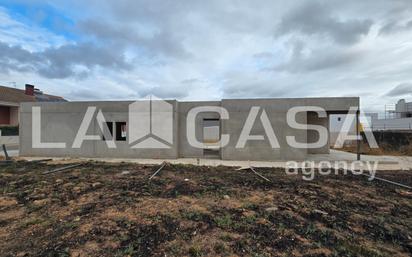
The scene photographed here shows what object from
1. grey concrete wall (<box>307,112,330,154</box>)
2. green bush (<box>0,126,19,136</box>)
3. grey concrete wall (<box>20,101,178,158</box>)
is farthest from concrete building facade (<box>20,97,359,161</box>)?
green bush (<box>0,126,19,136</box>)

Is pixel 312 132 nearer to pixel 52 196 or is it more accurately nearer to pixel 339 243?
pixel 339 243

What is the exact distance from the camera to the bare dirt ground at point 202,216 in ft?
10.2

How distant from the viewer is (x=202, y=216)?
415 centimetres

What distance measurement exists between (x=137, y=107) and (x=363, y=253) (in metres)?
10.3

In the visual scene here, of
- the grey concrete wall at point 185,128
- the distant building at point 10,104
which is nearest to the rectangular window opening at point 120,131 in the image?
the grey concrete wall at point 185,128

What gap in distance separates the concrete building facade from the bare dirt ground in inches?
148

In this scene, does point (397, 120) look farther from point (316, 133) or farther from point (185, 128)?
point (185, 128)

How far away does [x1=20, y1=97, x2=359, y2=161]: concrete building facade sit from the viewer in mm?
10703

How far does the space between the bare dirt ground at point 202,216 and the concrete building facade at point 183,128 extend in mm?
3750

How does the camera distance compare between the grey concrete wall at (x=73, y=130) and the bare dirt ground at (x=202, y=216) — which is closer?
the bare dirt ground at (x=202, y=216)

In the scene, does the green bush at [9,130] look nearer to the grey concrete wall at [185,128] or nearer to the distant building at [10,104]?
the distant building at [10,104]

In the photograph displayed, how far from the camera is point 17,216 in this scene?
418 centimetres

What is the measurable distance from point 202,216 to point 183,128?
24.9ft

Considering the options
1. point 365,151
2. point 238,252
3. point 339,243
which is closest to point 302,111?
point 365,151
